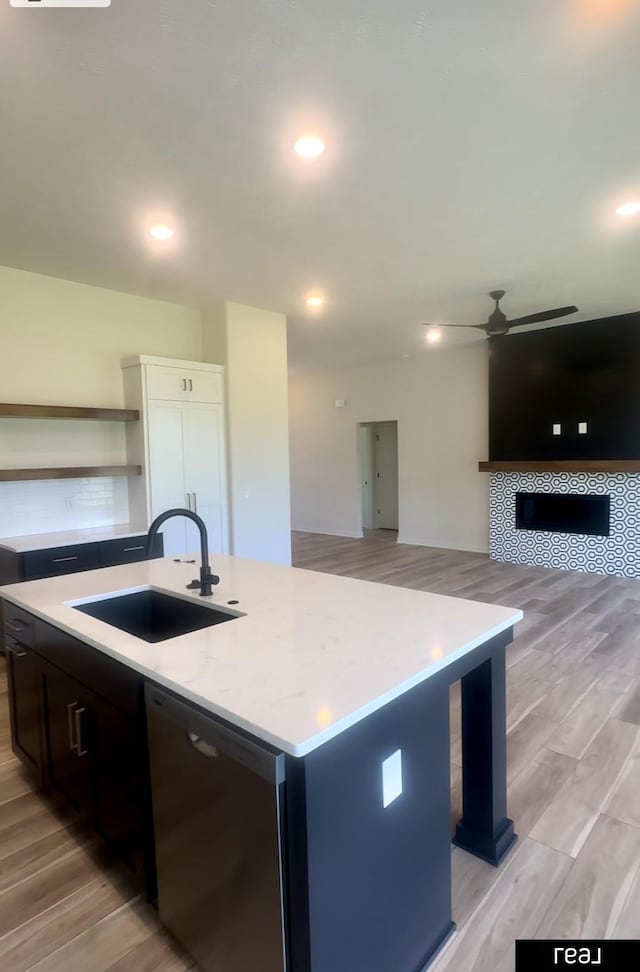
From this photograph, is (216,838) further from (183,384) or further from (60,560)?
(183,384)

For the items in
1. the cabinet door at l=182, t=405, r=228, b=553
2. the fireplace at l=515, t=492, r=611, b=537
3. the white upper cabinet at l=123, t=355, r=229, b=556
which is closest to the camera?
the white upper cabinet at l=123, t=355, r=229, b=556

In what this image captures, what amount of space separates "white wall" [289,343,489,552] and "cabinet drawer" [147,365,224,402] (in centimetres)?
392

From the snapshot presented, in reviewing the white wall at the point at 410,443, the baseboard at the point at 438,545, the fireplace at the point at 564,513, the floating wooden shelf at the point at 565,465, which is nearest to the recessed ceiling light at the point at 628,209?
the floating wooden shelf at the point at 565,465

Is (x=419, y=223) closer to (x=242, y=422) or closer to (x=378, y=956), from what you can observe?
(x=242, y=422)

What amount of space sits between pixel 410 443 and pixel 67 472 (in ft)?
17.6

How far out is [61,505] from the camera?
429cm

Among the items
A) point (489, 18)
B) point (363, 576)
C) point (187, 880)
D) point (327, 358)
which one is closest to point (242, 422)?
point (363, 576)

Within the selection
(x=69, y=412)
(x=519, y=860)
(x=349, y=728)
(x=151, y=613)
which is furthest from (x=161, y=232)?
(x=519, y=860)

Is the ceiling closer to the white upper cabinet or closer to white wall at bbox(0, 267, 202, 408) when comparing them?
white wall at bbox(0, 267, 202, 408)

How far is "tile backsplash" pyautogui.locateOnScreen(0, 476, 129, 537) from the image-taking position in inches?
158

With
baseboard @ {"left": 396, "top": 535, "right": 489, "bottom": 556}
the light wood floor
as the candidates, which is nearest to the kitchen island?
the light wood floor

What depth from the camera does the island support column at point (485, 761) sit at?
1701 mm

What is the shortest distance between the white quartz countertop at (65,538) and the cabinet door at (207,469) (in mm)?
593

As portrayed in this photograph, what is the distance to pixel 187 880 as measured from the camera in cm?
135
